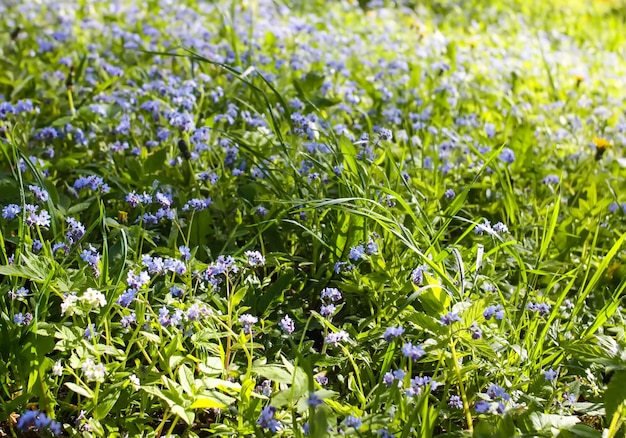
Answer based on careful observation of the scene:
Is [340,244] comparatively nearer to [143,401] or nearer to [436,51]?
[143,401]

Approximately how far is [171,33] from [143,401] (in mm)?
3294

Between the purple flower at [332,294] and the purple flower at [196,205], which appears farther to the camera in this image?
the purple flower at [196,205]

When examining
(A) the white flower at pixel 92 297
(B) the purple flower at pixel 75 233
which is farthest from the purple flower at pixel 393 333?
(B) the purple flower at pixel 75 233

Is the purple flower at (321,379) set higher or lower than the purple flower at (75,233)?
lower

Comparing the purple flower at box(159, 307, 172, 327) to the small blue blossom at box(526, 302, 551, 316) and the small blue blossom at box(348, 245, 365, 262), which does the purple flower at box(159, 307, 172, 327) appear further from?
the small blue blossom at box(526, 302, 551, 316)

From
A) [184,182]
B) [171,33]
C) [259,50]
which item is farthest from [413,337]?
[171,33]

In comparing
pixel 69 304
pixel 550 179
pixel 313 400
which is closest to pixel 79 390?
pixel 69 304

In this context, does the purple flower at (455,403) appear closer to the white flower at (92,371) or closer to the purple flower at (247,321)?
the purple flower at (247,321)

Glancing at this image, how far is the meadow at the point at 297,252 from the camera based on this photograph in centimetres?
175

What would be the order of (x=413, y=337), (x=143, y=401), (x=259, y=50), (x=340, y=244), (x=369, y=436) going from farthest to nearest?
(x=259, y=50) → (x=340, y=244) → (x=413, y=337) → (x=143, y=401) → (x=369, y=436)

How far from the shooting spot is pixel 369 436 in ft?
5.34

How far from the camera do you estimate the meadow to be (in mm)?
1746

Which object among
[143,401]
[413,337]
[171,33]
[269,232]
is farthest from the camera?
[171,33]

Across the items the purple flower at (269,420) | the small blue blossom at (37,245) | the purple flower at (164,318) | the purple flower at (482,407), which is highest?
the small blue blossom at (37,245)
